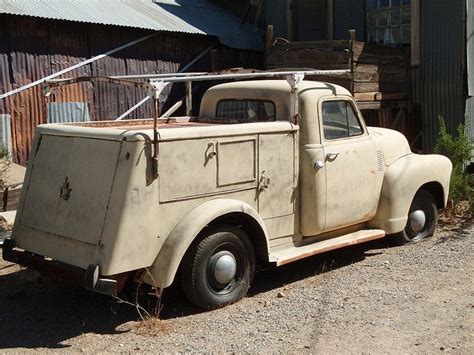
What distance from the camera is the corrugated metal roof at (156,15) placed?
11884 millimetres

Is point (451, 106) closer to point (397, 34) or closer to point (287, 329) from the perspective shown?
point (397, 34)

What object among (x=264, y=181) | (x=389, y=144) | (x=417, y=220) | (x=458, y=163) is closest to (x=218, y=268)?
(x=264, y=181)

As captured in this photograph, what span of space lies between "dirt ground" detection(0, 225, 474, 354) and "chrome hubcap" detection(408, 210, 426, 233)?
2.64ft

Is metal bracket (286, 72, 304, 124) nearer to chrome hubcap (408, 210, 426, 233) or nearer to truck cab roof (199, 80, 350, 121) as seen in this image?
truck cab roof (199, 80, 350, 121)

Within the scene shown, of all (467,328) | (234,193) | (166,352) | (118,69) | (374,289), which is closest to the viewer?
(166,352)

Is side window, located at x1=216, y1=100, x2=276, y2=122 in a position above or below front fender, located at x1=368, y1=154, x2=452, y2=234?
above

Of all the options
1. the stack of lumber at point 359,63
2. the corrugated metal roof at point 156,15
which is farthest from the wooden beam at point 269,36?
the corrugated metal roof at point 156,15

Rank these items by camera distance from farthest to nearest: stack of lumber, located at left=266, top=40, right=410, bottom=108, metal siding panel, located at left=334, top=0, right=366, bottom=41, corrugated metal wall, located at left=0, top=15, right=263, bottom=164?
metal siding panel, located at left=334, top=0, right=366, bottom=41
stack of lumber, located at left=266, top=40, right=410, bottom=108
corrugated metal wall, located at left=0, top=15, right=263, bottom=164

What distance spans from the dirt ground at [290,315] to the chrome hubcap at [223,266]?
28 cm

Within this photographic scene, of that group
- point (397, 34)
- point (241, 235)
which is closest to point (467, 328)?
point (241, 235)

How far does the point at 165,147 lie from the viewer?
17.7 ft

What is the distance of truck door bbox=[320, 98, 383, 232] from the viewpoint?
22.1ft

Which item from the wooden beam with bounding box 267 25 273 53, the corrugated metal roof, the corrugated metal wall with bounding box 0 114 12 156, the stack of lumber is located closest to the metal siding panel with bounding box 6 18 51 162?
the corrugated metal wall with bounding box 0 114 12 156

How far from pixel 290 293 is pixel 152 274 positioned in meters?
1.56
